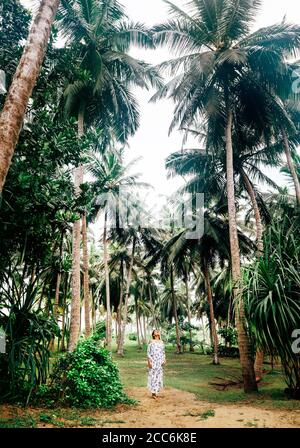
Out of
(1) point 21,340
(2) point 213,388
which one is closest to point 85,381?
(1) point 21,340

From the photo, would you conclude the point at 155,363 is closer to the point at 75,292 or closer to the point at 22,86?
the point at 75,292

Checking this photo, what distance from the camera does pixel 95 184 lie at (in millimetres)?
7719

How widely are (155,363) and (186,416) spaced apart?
7.41 ft

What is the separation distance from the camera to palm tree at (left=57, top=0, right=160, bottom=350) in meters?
11.9

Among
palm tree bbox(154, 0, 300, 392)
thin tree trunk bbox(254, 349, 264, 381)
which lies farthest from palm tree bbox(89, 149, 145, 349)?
thin tree trunk bbox(254, 349, 264, 381)

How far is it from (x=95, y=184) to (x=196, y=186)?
10.4 m

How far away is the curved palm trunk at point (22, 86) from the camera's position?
4777 mm

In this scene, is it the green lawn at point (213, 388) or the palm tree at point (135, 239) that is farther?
the palm tree at point (135, 239)

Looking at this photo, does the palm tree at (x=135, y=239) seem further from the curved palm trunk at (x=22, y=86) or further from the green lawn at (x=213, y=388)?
the curved palm trunk at (x=22, y=86)

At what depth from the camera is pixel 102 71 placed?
12.3 meters

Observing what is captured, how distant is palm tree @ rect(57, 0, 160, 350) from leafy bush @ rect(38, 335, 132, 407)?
263 cm

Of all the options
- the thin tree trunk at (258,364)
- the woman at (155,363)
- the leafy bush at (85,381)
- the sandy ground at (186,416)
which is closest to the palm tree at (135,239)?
the thin tree trunk at (258,364)

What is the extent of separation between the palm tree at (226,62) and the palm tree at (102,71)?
1.19 m
